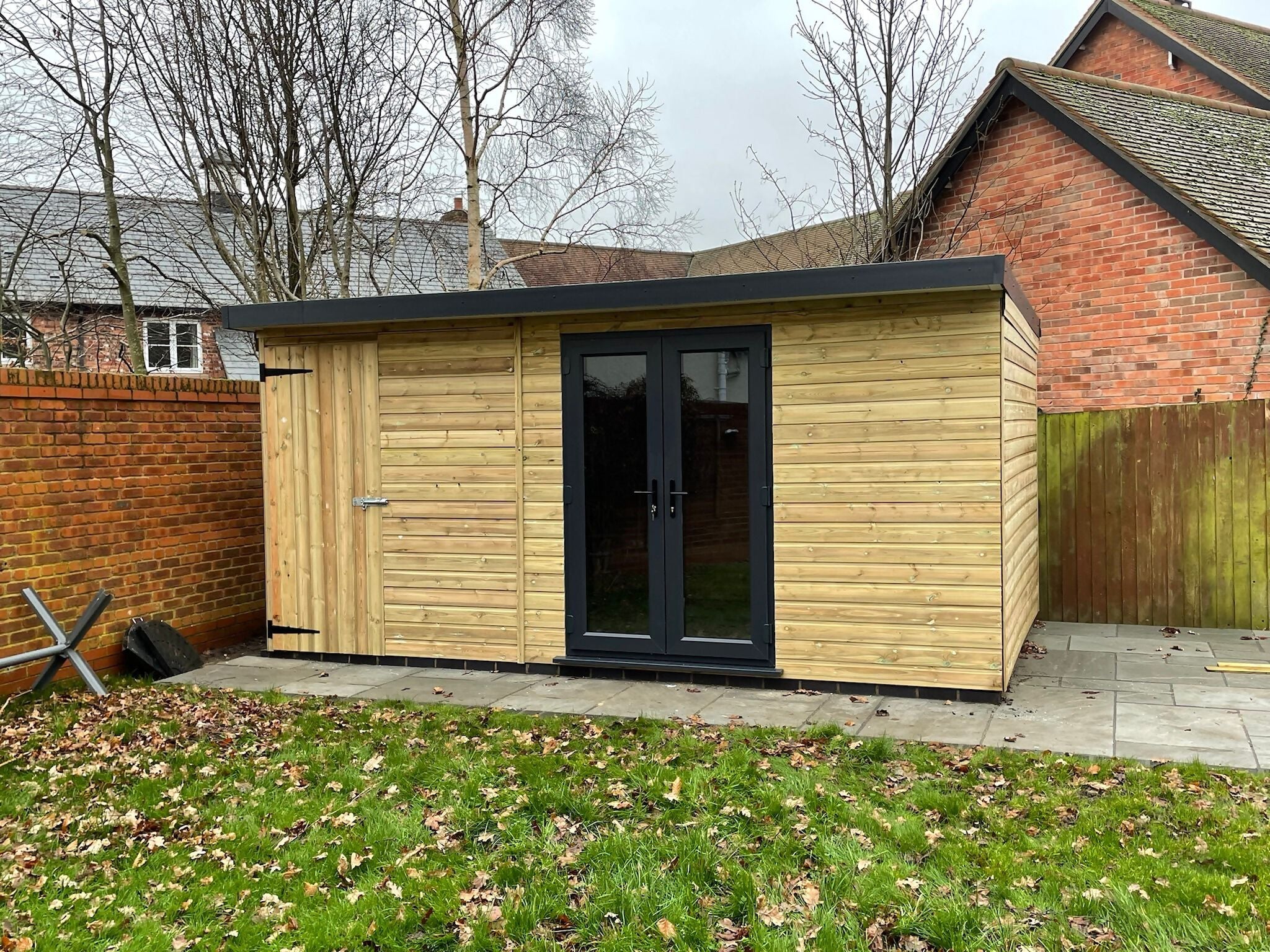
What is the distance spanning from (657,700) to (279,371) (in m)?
3.86

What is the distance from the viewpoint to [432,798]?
454 cm

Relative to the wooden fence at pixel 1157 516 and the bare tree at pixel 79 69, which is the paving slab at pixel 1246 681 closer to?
the wooden fence at pixel 1157 516

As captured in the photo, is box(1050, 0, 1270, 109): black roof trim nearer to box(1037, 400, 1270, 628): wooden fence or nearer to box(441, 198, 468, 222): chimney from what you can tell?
box(1037, 400, 1270, 628): wooden fence

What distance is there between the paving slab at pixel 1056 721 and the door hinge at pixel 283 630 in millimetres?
4958

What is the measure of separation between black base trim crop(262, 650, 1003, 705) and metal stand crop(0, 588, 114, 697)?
1567 mm

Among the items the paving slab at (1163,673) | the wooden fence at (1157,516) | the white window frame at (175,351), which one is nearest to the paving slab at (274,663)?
the paving slab at (1163,673)

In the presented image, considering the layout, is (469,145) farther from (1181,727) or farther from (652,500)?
(1181,727)

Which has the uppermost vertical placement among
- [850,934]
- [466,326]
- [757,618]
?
[466,326]

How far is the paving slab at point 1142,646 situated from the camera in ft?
24.6

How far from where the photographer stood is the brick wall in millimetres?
6613

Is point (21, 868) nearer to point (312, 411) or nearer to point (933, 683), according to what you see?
point (312, 411)

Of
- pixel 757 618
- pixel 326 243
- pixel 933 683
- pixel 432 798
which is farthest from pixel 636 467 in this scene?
pixel 326 243

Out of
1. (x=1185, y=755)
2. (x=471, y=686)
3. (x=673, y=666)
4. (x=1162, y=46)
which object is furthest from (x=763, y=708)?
(x=1162, y=46)

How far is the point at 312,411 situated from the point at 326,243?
266 inches
